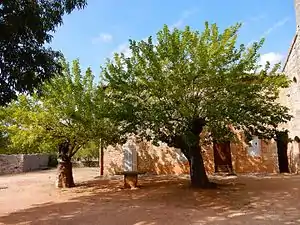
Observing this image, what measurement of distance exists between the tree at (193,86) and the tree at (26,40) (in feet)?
14.9

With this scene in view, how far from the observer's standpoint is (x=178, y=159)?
1809 centimetres

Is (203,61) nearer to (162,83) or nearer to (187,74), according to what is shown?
(187,74)

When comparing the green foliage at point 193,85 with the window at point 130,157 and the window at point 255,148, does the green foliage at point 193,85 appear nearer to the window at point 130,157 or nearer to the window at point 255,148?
the window at point 255,148

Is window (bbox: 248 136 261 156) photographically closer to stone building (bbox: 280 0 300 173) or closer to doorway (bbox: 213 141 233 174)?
doorway (bbox: 213 141 233 174)

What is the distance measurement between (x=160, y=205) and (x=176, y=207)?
551 millimetres

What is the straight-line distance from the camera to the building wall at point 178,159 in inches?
667

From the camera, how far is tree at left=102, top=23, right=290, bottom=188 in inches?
388

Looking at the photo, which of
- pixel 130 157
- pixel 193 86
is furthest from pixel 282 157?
pixel 193 86

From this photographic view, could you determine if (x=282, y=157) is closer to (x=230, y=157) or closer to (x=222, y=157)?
(x=230, y=157)

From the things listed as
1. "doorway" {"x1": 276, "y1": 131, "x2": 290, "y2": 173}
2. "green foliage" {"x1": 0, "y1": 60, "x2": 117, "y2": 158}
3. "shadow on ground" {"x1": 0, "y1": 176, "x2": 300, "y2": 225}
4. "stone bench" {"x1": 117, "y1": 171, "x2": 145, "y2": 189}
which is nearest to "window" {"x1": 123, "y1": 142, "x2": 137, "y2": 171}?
"stone bench" {"x1": 117, "y1": 171, "x2": 145, "y2": 189}

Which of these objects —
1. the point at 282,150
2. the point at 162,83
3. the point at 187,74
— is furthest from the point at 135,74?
the point at 282,150

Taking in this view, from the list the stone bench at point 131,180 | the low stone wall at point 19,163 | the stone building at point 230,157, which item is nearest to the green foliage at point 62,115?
the stone bench at point 131,180

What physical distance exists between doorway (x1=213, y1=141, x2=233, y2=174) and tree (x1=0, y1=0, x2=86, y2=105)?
13672 millimetres

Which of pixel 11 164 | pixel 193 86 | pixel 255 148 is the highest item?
pixel 193 86
